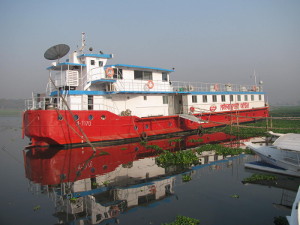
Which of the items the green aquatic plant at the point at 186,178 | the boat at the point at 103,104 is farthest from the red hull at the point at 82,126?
the green aquatic plant at the point at 186,178

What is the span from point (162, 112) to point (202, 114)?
4855mm

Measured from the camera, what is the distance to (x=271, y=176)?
34.8 feet

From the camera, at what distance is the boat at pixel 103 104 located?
16953mm

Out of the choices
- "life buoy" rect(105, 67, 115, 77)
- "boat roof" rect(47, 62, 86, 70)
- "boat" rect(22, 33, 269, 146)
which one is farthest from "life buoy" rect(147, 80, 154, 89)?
"boat roof" rect(47, 62, 86, 70)

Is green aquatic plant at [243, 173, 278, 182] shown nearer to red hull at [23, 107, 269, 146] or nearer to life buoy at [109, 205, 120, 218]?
life buoy at [109, 205, 120, 218]

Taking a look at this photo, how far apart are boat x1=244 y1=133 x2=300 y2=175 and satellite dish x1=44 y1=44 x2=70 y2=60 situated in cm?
1485

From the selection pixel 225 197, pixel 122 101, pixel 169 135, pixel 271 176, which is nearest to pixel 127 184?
pixel 225 197

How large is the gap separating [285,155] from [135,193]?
7037 mm

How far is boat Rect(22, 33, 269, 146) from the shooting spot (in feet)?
55.6

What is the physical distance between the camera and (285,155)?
37.0 feet

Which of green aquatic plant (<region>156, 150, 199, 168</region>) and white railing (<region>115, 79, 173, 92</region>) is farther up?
white railing (<region>115, 79, 173, 92</region>)

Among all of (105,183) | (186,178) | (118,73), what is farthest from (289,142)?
(118,73)

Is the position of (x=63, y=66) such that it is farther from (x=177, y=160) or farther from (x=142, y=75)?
(x=177, y=160)

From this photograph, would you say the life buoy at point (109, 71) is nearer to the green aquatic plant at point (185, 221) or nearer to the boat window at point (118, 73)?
the boat window at point (118, 73)
